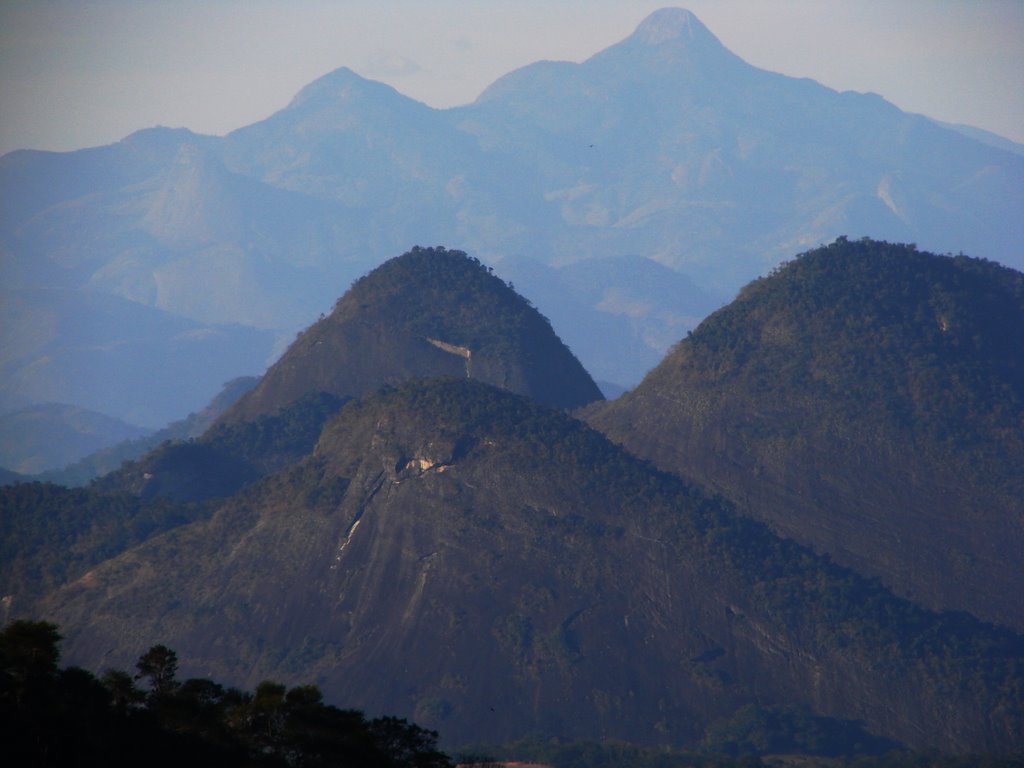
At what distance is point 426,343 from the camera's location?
268ft

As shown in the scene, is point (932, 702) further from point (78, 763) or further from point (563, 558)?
point (78, 763)

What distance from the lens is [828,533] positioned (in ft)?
196

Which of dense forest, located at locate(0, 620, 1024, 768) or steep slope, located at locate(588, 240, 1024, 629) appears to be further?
steep slope, located at locate(588, 240, 1024, 629)

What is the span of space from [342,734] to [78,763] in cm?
522

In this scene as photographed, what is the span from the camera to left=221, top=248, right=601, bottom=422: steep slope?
80188 millimetres

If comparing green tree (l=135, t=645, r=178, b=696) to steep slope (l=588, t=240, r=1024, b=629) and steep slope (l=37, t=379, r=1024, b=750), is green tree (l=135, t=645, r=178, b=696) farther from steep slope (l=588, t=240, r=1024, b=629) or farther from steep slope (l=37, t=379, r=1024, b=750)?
steep slope (l=588, t=240, r=1024, b=629)

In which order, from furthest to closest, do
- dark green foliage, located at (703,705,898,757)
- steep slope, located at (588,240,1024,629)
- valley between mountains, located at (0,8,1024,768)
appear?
steep slope, located at (588,240,1024,629) → valley between mountains, located at (0,8,1024,768) → dark green foliage, located at (703,705,898,757)

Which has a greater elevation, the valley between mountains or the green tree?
the valley between mountains

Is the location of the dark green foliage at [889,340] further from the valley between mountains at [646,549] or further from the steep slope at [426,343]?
the steep slope at [426,343]

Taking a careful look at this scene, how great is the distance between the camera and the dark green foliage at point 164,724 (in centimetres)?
2584

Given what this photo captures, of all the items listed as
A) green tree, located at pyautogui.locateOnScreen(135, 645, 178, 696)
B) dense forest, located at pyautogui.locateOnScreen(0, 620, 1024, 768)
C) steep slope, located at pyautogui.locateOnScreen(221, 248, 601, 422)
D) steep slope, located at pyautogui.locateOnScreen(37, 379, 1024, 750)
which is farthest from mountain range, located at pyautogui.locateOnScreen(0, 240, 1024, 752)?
dense forest, located at pyautogui.locateOnScreen(0, 620, 1024, 768)

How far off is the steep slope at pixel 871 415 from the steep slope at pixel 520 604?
14.0 ft

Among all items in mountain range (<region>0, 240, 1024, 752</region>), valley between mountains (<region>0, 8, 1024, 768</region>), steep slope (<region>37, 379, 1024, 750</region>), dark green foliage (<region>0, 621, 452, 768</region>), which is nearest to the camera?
dark green foliage (<region>0, 621, 452, 768</region>)

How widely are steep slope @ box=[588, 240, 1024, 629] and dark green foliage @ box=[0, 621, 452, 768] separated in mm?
33251
